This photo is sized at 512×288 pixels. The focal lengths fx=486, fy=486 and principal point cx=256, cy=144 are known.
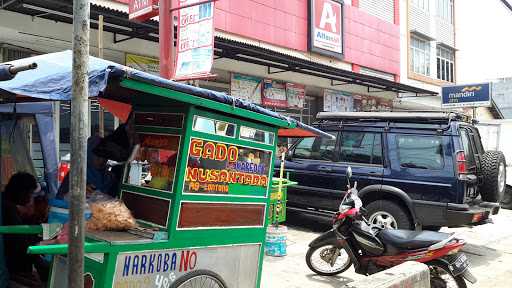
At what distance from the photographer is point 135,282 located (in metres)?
3.19

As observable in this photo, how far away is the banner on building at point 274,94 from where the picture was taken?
1401 centimetres

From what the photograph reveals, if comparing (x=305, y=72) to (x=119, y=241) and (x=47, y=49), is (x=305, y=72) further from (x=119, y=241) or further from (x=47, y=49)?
(x=119, y=241)

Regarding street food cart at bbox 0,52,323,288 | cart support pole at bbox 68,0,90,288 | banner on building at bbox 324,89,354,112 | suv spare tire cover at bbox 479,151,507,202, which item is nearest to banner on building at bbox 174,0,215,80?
street food cart at bbox 0,52,323,288

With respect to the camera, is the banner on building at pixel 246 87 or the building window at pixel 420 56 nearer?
the banner on building at pixel 246 87

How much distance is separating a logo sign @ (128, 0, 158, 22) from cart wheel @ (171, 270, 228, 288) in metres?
4.48

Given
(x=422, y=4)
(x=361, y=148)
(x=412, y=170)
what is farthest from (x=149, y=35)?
(x=422, y=4)

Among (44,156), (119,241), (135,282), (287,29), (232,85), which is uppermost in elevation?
(287,29)

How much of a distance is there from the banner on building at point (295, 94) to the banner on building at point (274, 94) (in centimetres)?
19

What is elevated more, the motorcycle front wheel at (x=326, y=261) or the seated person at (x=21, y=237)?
the seated person at (x=21, y=237)

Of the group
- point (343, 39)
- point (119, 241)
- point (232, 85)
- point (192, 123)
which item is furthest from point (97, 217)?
point (343, 39)

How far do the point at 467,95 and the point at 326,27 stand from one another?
7.23 meters

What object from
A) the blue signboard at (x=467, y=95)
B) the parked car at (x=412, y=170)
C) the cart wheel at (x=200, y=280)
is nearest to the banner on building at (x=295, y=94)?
the parked car at (x=412, y=170)

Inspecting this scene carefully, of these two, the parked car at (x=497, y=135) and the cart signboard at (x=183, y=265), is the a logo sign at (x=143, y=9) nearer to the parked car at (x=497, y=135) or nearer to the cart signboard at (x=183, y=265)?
the cart signboard at (x=183, y=265)

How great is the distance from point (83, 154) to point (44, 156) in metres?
2.72
